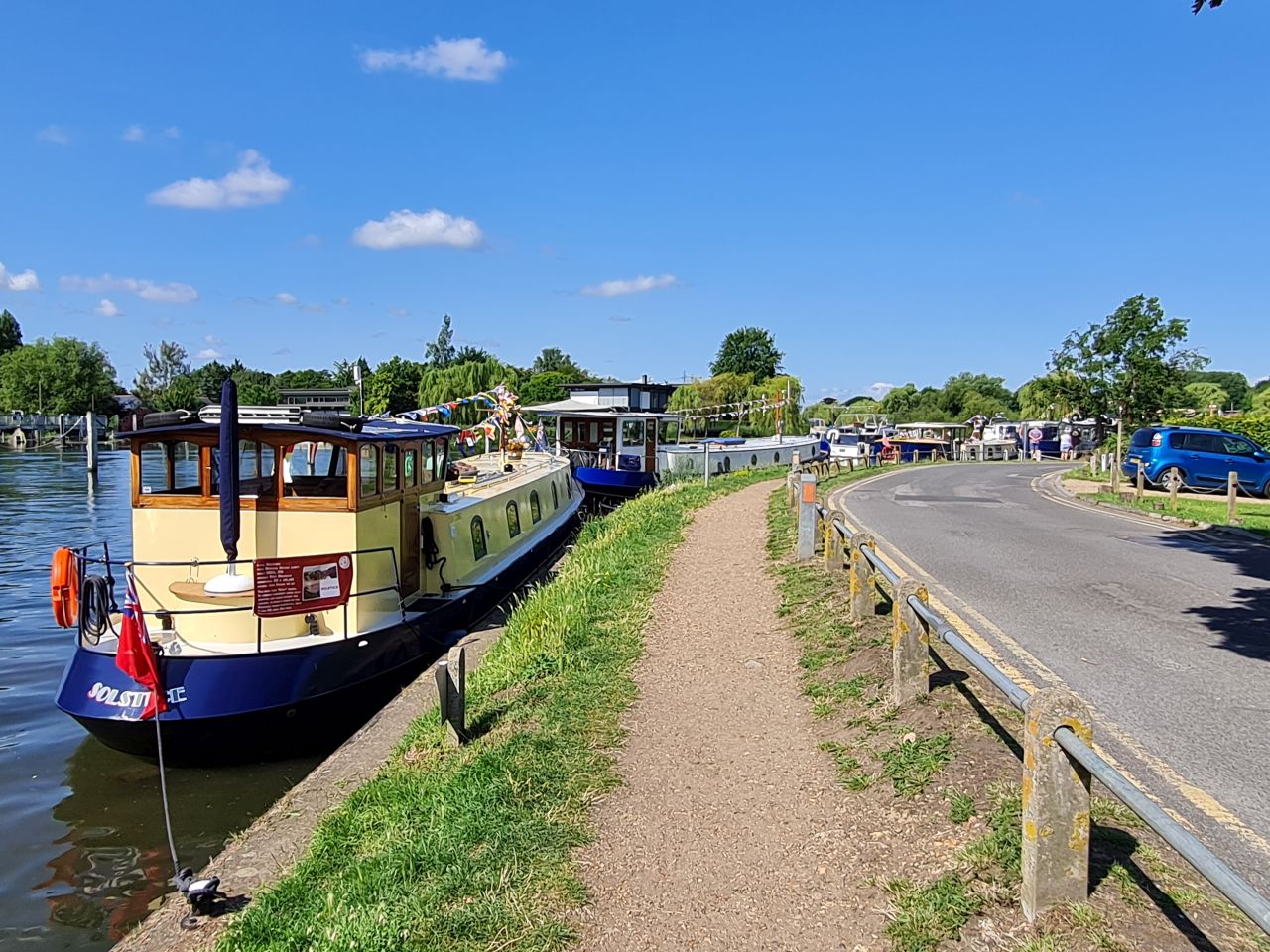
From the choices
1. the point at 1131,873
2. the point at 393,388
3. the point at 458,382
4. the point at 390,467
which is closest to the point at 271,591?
the point at 390,467

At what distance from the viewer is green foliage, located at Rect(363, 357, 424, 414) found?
7412 centimetres

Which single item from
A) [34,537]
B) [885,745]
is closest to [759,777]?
[885,745]

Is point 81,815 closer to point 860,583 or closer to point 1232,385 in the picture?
point 860,583

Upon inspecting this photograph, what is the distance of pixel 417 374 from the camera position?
82.6 m

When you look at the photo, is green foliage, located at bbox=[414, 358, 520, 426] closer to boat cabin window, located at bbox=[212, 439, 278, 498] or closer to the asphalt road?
the asphalt road

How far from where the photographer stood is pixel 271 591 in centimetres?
835

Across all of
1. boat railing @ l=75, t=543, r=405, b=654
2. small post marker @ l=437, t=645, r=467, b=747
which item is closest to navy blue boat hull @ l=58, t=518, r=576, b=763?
boat railing @ l=75, t=543, r=405, b=654

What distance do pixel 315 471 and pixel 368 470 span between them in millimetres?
1384

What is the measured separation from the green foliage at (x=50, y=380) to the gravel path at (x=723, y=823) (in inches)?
3772

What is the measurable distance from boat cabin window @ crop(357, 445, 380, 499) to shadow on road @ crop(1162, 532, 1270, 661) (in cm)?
846

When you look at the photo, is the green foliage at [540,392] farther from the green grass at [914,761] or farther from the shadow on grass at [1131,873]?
the shadow on grass at [1131,873]

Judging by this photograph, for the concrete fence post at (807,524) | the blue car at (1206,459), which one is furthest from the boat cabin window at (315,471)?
the blue car at (1206,459)

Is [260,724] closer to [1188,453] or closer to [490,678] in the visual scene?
[490,678]

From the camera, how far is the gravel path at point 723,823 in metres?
4.11
